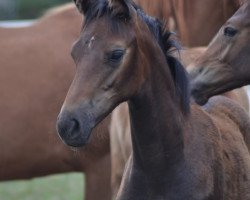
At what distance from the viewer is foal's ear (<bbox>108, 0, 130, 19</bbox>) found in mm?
4281

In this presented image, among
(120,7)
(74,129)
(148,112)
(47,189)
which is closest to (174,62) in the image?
(148,112)

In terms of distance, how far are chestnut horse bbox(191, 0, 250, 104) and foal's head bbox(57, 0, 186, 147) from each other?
983 mm

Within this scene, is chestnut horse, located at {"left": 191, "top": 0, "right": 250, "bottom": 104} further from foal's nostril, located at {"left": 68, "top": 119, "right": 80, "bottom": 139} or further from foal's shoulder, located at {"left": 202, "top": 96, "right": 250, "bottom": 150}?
foal's nostril, located at {"left": 68, "top": 119, "right": 80, "bottom": 139}

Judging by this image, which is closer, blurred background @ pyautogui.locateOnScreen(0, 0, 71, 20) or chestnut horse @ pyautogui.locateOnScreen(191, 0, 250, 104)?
chestnut horse @ pyautogui.locateOnScreen(191, 0, 250, 104)

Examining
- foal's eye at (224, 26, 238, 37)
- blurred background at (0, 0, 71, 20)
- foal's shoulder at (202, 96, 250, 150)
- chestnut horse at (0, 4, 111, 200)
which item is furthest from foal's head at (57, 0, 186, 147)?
blurred background at (0, 0, 71, 20)

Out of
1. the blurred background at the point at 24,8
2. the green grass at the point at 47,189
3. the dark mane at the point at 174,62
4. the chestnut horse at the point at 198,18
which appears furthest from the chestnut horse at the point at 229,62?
the blurred background at the point at 24,8

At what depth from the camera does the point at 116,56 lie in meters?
4.15

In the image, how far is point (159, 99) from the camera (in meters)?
4.52

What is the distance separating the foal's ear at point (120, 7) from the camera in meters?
4.28

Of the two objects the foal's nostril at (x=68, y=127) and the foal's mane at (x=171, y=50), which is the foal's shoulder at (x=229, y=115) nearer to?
the foal's mane at (x=171, y=50)

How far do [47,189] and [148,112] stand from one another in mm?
4615

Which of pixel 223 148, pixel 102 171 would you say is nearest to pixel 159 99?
pixel 223 148

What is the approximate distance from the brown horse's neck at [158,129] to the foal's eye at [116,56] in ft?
1.08

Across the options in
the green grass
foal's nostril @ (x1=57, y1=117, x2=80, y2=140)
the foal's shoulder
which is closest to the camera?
foal's nostril @ (x1=57, y1=117, x2=80, y2=140)
